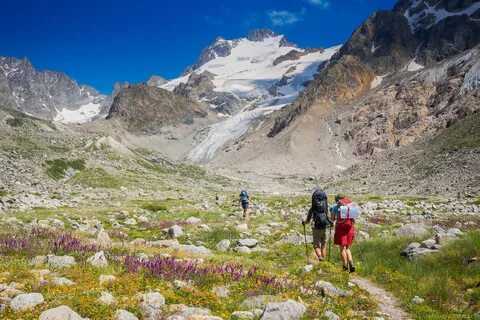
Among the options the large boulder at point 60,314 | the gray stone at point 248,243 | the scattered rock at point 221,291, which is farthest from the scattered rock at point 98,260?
the gray stone at point 248,243

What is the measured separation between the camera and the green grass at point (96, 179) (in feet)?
218

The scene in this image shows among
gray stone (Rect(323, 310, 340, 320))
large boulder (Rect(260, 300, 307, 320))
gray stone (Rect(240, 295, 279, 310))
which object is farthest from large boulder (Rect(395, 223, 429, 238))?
large boulder (Rect(260, 300, 307, 320))

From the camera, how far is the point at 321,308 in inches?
389

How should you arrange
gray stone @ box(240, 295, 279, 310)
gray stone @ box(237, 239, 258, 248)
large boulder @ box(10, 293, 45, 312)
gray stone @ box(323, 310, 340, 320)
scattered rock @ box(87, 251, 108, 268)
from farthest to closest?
gray stone @ box(237, 239, 258, 248) < scattered rock @ box(87, 251, 108, 268) < gray stone @ box(240, 295, 279, 310) < gray stone @ box(323, 310, 340, 320) < large boulder @ box(10, 293, 45, 312)

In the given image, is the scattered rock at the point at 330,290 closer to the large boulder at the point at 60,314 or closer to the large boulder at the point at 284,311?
the large boulder at the point at 284,311

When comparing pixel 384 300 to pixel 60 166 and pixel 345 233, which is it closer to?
pixel 345 233

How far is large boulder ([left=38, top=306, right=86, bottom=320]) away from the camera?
7.31m

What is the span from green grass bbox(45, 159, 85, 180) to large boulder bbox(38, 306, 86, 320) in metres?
65.3

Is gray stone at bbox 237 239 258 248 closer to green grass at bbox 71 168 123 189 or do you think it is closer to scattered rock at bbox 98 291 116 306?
scattered rock at bbox 98 291 116 306

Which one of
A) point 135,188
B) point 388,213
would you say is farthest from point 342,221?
point 135,188

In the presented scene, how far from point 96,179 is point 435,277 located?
211 feet

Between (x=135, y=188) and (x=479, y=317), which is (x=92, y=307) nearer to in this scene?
(x=479, y=317)

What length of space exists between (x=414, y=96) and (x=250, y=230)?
165848 millimetres

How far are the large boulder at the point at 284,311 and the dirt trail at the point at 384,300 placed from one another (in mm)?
2459
